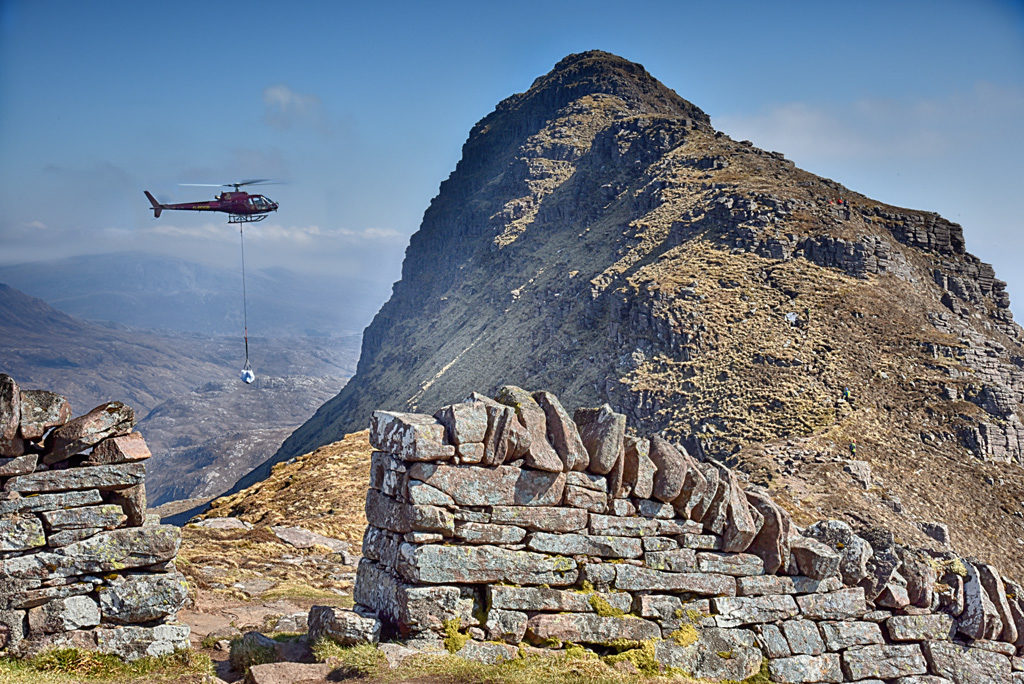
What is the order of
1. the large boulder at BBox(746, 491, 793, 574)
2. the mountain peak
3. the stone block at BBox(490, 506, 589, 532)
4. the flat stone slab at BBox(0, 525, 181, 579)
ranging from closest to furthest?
1. the flat stone slab at BBox(0, 525, 181, 579)
2. the stone block at BBox(490, 506, 589, 532)
3. the large boulder at BBox(746, 491, 793, 574)
4. the mountain peak

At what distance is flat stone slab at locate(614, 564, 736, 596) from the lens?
1050 cm

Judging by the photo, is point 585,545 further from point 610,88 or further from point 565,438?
point 610,88

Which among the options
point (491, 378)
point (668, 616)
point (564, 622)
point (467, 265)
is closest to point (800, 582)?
point (668, 616)

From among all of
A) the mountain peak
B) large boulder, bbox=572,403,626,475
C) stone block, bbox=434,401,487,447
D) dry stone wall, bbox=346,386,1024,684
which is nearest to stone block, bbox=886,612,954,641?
dry stone wall, bbox=346,386,1024,684

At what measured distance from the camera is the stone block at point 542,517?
1014 centimetres

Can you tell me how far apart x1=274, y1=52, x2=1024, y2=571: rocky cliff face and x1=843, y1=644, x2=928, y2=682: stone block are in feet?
60.2

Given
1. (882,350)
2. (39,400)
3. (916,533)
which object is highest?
(882,350)

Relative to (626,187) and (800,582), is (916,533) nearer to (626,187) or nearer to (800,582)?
(800,582)

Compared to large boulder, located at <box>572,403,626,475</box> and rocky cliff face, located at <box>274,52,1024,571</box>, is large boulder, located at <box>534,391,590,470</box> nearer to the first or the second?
large boulder, located at <box>572,403,626,475</box>

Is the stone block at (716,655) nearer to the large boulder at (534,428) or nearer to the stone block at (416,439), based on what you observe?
the large boulder at (534,428)

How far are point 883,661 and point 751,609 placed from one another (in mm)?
2121

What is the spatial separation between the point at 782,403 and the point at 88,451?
38.4 meters

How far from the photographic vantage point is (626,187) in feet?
293

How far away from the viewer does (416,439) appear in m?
9.86
